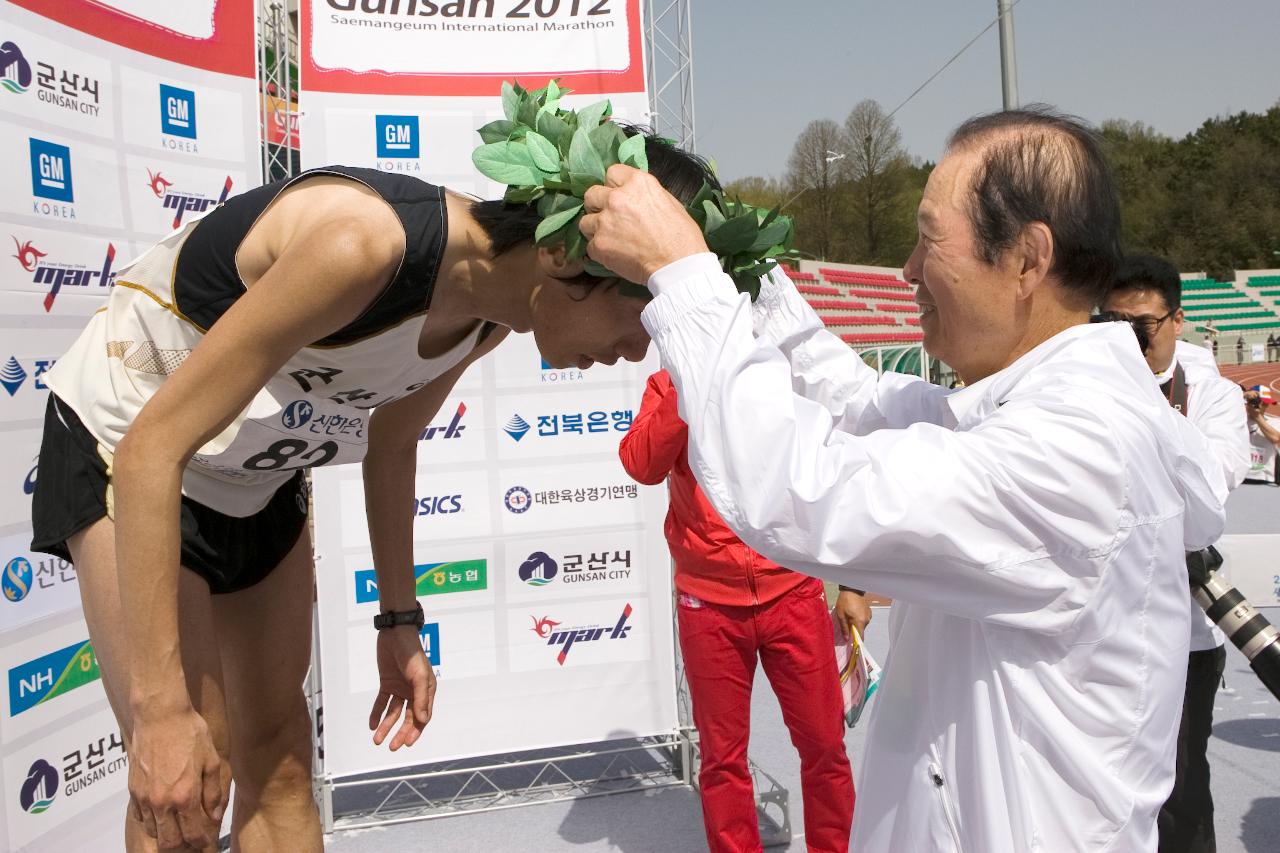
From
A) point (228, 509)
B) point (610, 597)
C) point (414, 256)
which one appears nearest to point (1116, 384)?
point (414, 256)

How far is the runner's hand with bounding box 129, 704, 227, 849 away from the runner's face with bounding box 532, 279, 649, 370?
774 millimetres

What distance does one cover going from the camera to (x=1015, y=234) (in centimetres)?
134

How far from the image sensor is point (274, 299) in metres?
1.31

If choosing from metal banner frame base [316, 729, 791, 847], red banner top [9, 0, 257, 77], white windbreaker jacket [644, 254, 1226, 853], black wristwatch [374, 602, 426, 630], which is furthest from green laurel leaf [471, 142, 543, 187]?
metal banner frame base [316, 729, 791, 847]

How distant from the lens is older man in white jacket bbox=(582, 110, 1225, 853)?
1123mm

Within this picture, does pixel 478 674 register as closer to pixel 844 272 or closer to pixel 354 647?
pixel 354 647

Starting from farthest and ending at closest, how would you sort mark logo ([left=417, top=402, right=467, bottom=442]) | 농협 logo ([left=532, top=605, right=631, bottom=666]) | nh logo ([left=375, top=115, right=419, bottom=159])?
1. 농협 logo ([left=532, top=605, right=631, bottom=666])
2. mark logo ([left=417, top=402, right=467, bottom=442])
3. nh logo ([left=375, top=115, right=419, bottom=159])

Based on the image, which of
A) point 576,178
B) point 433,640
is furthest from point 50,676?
point 576,178

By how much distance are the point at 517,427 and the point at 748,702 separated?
4.66ft

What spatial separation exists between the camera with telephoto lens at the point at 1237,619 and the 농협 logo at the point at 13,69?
341 centimetres

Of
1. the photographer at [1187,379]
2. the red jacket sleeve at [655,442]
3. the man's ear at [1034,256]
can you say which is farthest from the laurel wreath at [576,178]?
the photographer at [1187,379]

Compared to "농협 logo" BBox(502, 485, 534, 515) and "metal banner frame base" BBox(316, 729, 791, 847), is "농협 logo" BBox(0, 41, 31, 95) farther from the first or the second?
"metal banner frame base" BBox(316, 729, 791, 847)

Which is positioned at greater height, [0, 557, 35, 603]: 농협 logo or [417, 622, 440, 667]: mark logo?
[0, 557, 35, 603]: 농협 logo

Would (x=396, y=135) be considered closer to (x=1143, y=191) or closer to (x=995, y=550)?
(x=995, y=550)
